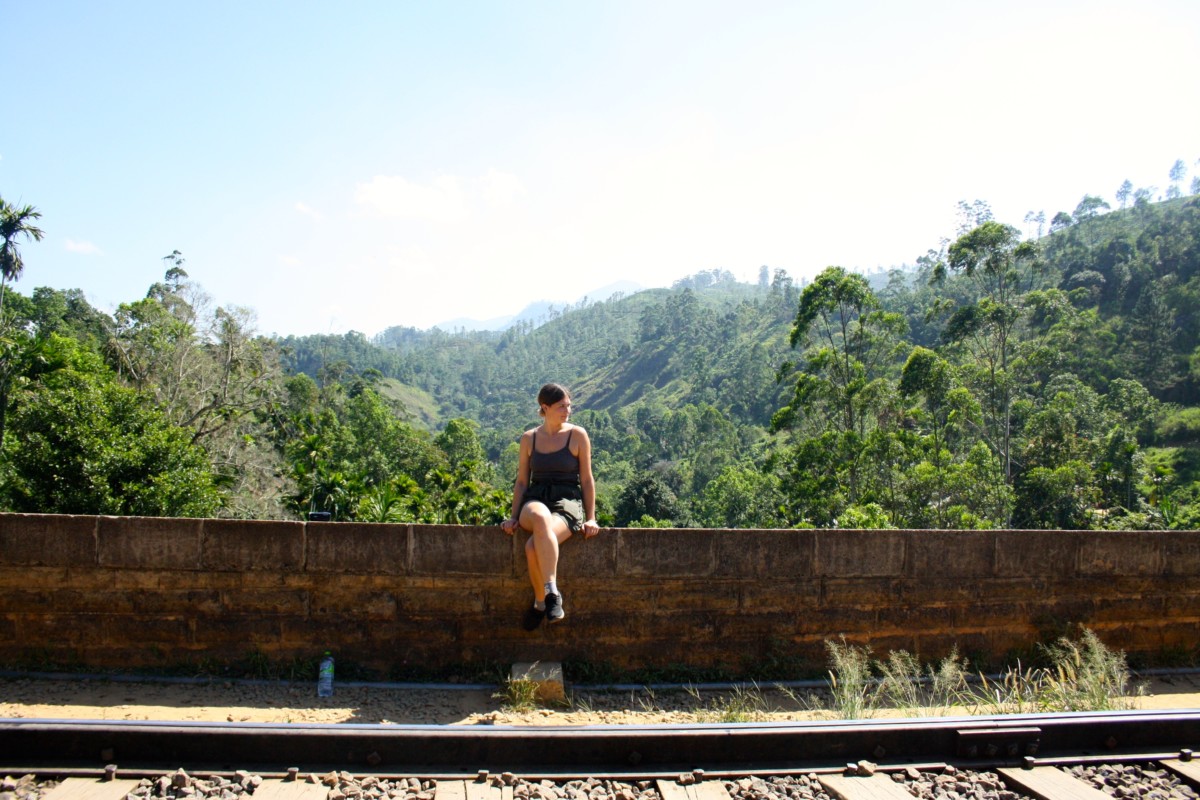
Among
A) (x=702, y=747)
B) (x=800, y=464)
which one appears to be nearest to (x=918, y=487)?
(x=800, y=464)

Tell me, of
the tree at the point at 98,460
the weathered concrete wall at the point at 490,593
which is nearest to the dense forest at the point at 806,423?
the tree at the point at 98,460

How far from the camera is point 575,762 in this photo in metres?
3.00

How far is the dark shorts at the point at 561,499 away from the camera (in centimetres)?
457

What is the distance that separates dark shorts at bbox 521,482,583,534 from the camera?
15.0ft

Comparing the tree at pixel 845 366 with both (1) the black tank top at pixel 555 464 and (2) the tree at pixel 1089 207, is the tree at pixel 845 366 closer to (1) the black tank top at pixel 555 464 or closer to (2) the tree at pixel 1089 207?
(1) the black tank top at pixel 555 464

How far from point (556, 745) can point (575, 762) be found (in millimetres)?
101

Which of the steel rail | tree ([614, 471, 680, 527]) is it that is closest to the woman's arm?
the steel rail

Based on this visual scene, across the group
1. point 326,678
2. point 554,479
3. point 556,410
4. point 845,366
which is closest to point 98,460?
point 326,678

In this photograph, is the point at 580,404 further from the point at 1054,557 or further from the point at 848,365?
the point at 1054,557

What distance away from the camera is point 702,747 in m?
3.06

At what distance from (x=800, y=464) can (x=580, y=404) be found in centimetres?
12637

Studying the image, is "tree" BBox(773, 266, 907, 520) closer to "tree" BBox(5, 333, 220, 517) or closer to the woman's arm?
"tree" BBox(5, 333, 220, 517)

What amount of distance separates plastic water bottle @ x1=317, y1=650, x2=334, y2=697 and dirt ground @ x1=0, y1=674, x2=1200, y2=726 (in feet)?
0.14

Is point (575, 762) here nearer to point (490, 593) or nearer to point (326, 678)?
point (490, 593)
